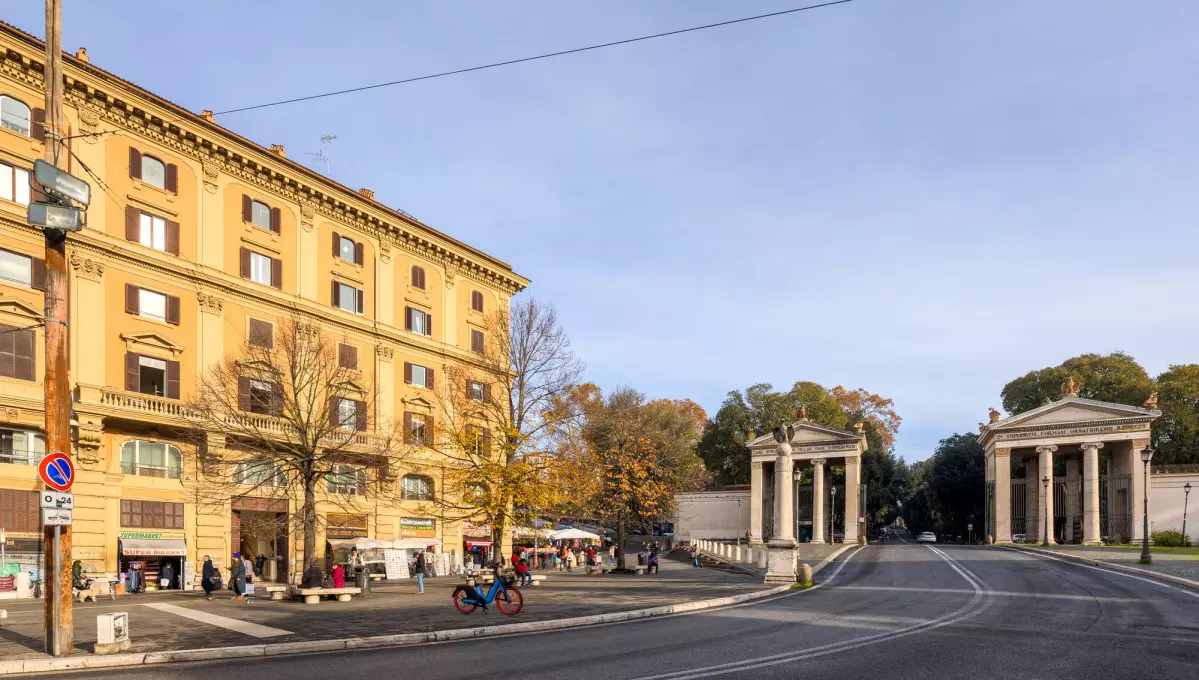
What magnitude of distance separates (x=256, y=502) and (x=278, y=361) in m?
6.74

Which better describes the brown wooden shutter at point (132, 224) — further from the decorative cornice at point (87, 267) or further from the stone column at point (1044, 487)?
the stone column at point (1044, 487)

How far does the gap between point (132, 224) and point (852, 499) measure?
52.8 metres

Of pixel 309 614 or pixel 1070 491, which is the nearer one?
pixel 309 614

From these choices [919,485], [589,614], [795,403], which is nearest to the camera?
[589,614]

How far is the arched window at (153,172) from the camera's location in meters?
35.8

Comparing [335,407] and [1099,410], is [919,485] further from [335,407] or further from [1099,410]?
[335,407]

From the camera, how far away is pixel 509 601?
20.0 metres

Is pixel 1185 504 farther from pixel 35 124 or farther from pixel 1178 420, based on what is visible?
pixel 35 124

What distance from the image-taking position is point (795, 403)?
91062 millimetres

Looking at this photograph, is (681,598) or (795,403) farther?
(795,403)

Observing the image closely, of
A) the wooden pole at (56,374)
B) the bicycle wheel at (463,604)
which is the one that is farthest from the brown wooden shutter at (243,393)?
the wooden pole at (56,374)

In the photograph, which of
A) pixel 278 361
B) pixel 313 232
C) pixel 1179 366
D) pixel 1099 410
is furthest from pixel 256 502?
pixel 1179 366

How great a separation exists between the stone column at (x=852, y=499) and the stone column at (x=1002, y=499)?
9773mm

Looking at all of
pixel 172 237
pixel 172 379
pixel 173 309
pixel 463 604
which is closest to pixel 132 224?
pixel 172 237
